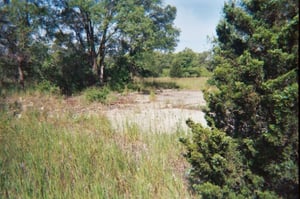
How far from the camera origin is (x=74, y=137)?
10.2 ft

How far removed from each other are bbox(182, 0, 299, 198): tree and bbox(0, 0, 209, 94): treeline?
26.7 ft

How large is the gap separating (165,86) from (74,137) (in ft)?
40.3

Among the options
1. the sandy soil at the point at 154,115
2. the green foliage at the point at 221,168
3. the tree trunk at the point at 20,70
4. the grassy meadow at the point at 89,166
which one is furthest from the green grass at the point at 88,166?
the tree trunk at the point at 20,70

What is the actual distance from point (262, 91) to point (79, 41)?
11.7m

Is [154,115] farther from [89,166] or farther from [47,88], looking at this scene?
[47,88]

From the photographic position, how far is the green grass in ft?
6.72

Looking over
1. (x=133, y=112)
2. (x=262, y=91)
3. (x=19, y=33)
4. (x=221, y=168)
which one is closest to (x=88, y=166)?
(x=221, y=168)

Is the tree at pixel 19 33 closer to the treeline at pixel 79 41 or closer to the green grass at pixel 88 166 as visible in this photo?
the treeline at pixel 79 41

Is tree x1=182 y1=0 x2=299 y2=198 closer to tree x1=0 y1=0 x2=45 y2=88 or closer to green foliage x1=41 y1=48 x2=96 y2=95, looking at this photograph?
tree x1=0 y1=0 x2=45 y2=88

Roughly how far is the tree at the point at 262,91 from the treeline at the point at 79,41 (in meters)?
8.13

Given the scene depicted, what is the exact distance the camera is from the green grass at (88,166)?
205 centimetres

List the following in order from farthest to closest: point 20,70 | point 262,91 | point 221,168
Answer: point 20,70, point 221,168, point 262,91

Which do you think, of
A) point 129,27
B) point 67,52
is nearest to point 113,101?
point 129,27

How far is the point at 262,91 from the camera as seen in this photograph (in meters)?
1.39
